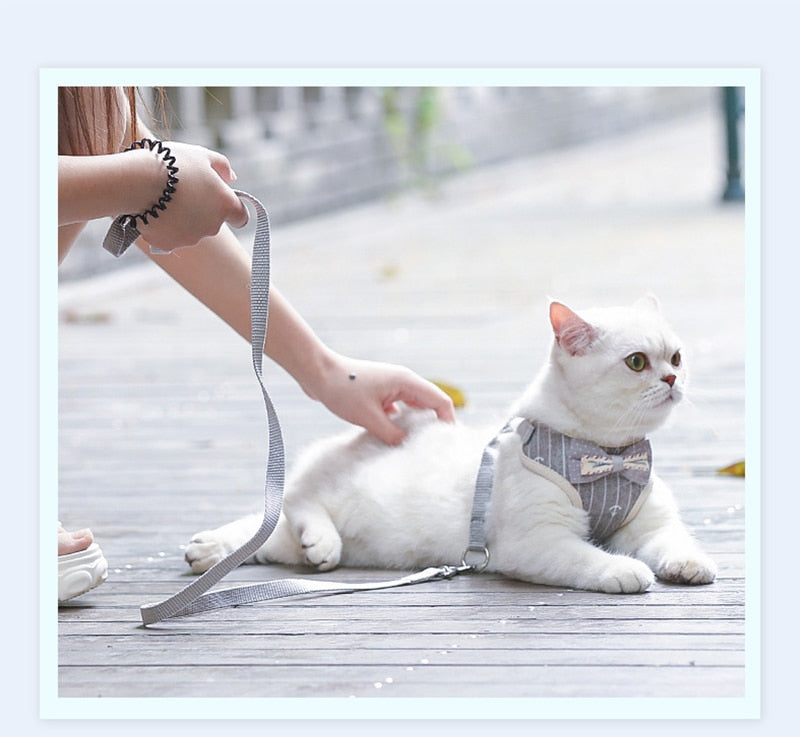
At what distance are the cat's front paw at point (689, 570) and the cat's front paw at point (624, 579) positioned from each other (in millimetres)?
42

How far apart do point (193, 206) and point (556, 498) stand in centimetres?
62

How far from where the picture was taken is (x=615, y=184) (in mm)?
8297

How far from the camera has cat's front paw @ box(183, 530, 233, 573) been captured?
1.77 metres

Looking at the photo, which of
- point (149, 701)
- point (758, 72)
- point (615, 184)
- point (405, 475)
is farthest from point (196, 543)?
point (615, 184)

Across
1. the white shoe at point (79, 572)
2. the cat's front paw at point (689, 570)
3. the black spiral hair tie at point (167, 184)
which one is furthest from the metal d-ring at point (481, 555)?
the black spiral hair tie at point (167, 184)

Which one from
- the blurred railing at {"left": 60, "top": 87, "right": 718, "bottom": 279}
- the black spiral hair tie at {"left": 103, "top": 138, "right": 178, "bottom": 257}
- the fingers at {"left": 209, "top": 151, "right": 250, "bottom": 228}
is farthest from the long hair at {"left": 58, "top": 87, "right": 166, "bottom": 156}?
the blurred railing at {"left": 60, "top": 87, "right": 718, "bottom": 279}

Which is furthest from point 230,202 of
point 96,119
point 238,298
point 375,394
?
point 375,394

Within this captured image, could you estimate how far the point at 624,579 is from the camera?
5.20 ft

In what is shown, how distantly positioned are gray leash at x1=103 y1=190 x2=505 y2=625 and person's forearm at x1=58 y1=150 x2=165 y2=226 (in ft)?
0.19

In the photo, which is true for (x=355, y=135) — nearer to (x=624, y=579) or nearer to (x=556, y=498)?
Result: (x=556, y=498)

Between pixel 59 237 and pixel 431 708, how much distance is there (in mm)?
862

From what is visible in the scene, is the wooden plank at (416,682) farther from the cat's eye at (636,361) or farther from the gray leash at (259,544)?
the cat's eye at (636,361)

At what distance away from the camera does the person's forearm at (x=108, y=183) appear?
1496 mm

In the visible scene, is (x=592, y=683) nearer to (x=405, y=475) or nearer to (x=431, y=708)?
(x=431, y=708)
